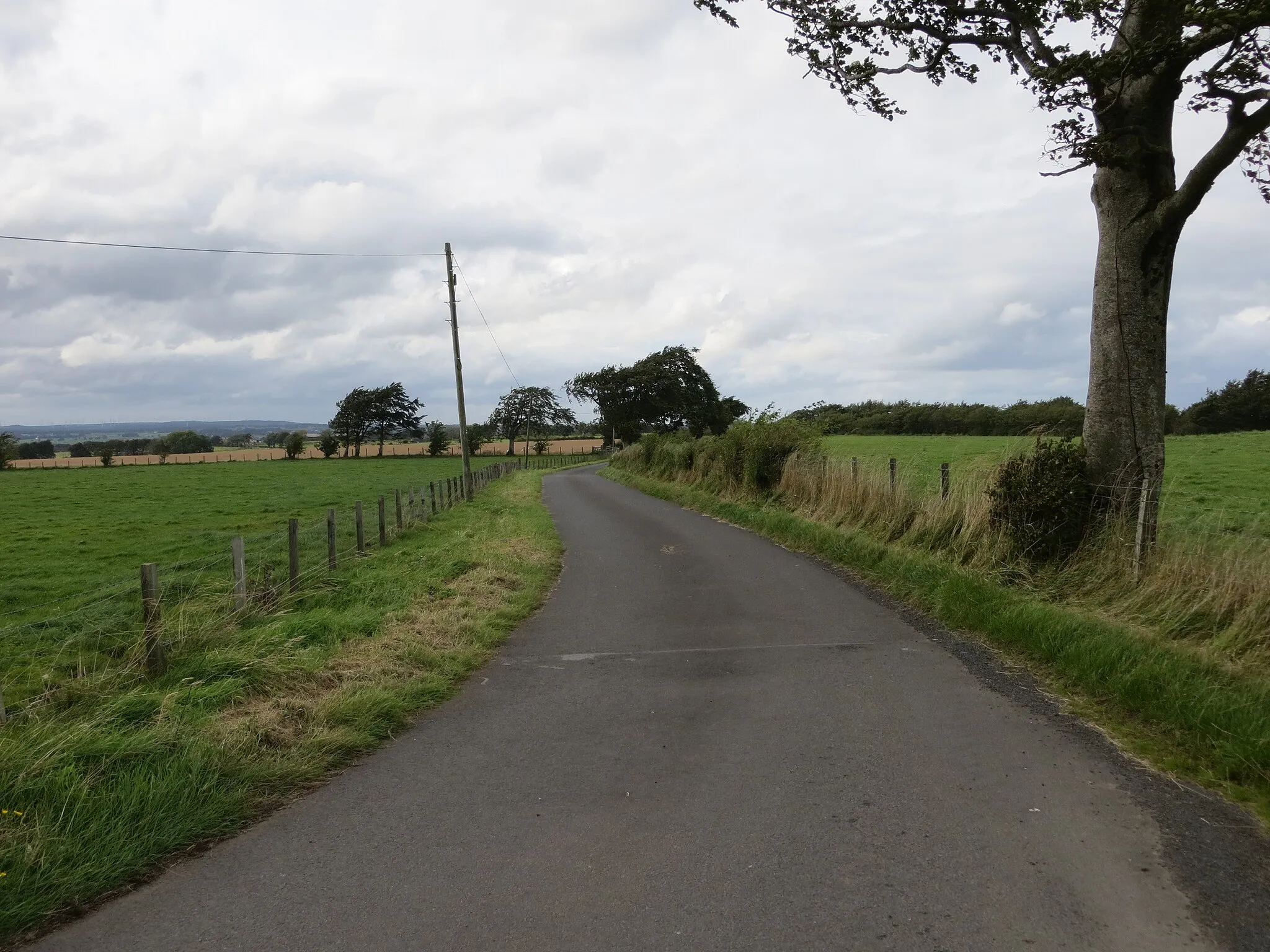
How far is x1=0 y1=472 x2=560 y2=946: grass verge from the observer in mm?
3797

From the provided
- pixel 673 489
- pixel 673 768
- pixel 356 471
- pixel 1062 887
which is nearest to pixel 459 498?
pixel 673 489

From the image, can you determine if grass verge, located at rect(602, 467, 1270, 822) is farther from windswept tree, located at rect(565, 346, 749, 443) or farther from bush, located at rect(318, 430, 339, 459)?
bush, located at rect(318, 430, 339, 459)

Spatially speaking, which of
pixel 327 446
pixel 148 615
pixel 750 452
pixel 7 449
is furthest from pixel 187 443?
pixel 148 615

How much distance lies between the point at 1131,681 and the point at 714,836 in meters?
3.48

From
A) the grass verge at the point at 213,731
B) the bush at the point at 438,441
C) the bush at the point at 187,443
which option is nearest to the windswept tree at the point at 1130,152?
the grass verge at the point at 213,731

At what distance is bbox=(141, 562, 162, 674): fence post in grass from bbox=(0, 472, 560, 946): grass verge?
0.52 feet

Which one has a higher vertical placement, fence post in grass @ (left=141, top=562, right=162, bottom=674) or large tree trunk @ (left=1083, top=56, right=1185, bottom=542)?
large tree trunk @ (left=1083, top=56, right=1185, bottom=542)

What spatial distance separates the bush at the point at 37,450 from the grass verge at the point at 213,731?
105m

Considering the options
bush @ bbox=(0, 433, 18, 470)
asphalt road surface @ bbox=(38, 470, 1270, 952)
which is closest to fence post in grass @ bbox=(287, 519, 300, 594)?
asphalt road surface @ bbox=(38, 470, 1270, 952)

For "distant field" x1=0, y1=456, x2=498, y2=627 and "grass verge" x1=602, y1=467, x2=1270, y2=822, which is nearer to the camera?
"grass verge" x1=602, y1=467, x2=1270, y2=822

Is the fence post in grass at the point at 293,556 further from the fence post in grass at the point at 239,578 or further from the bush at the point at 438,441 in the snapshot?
the bush at the point at 438,441

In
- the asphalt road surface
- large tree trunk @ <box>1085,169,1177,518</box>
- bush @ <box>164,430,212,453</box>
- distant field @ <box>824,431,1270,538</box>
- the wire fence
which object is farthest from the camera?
bush @ <box>164,430,212,453</box>

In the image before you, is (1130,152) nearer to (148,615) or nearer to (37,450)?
(148,615)

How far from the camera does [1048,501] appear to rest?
9.27m
